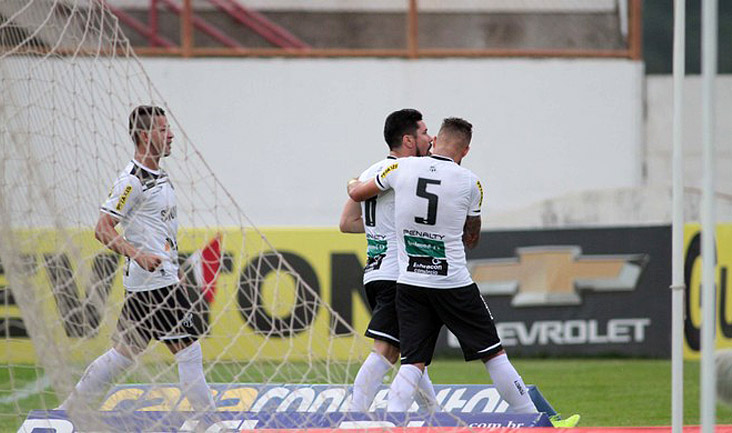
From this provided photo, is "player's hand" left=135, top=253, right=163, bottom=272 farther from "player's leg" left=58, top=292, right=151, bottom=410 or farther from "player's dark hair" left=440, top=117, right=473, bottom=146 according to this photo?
"player's dark hair" left=440, top=117, right=473, bottom=146

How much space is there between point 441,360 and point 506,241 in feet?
4.84

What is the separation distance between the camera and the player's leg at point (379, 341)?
6719 millimetres

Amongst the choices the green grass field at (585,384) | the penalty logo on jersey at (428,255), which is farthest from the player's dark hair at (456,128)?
the green grass field at (585,384)

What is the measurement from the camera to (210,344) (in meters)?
8.32

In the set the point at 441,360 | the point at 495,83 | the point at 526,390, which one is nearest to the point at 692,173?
the point at 495,83

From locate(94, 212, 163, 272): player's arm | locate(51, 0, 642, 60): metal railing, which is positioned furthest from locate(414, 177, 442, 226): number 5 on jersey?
locate(51, 0, 642, 60): metal railing

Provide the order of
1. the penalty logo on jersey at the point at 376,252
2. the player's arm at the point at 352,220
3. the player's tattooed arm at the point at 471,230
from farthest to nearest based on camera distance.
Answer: the player's arm at the point at 352,220
the penalty logo on jersey at the point at 376,252
the player's tattooed arm at the point at 471,230

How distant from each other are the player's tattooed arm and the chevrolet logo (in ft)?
19.0

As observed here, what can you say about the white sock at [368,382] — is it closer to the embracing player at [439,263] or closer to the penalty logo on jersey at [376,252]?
the embracing player at [439,263]

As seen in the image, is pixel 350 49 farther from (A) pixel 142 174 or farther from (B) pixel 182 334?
(B) pixel 182 334

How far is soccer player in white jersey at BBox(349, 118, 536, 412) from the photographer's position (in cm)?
646

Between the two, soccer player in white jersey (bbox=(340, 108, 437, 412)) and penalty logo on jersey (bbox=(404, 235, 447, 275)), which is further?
soccer player in white jersey (bbox=(340, 108, 437, 412))

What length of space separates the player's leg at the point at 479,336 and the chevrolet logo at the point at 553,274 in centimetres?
598

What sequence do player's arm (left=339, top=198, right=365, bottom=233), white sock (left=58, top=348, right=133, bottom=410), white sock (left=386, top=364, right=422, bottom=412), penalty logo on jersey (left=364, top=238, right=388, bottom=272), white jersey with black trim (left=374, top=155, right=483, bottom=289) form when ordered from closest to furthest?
white sock (left=58, top=348, right=133, bottom=410) < white sock (left=386, top=364, right=422, bottom=412) < white jersey with black trim (left=374, top=155, right=483, bottom=289) < penalty logo on jersey (left=364, top=238, right=388, bottom=272) < player's arm (left=339, top=198, right=365, bottom=233)
